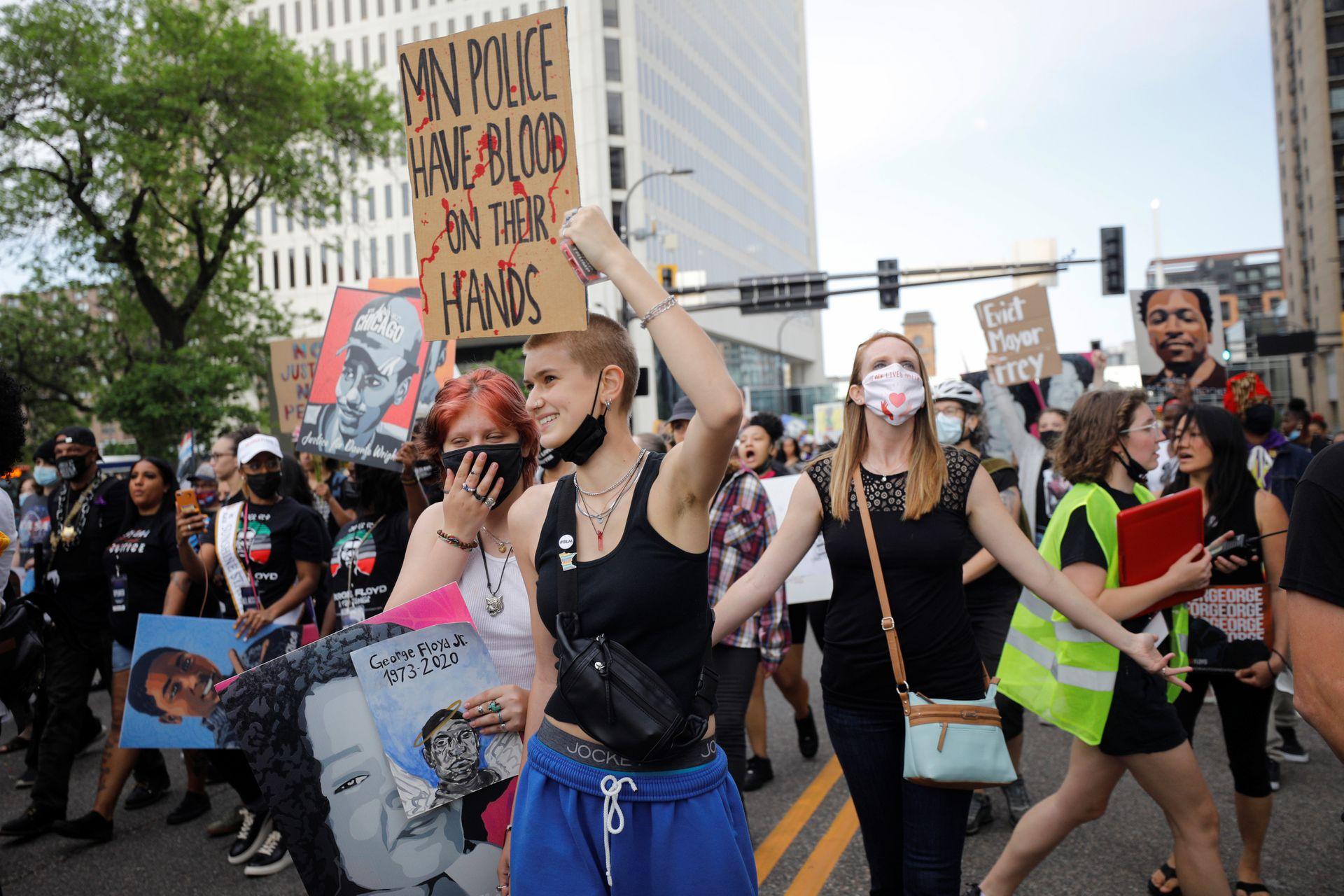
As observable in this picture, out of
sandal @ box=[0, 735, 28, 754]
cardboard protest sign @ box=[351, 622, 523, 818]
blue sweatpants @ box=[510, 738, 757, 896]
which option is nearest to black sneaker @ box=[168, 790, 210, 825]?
sandal @ box=[0, 735, 28, 754]

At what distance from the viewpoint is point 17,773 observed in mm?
7398

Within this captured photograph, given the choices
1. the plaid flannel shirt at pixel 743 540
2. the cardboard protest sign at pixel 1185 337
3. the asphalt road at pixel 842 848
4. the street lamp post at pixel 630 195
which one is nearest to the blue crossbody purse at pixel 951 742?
the asphalt road at pixel 842 848

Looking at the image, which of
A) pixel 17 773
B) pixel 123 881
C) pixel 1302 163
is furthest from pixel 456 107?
pixel 1302 163

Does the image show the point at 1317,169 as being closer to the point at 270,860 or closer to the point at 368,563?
the point at 368,563

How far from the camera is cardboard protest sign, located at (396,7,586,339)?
9.09ft

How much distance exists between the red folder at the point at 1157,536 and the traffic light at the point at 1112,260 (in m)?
18.7

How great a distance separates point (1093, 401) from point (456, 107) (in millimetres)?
2624

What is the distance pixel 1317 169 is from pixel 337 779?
3318 inches

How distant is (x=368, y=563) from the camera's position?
16.1 feet

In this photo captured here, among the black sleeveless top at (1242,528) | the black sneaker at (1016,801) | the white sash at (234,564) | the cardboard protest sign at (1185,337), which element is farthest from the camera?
the cardboard protest sign at (1185,337)

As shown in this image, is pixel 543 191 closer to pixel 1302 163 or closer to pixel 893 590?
pixel 893 590

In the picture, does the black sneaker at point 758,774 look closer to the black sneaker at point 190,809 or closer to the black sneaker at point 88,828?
the black sneaker at point 190,809

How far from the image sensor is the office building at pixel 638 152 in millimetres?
56594

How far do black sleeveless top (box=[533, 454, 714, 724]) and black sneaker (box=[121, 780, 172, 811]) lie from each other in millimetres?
5223
